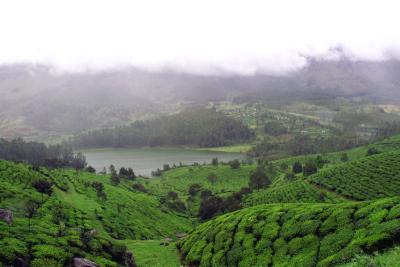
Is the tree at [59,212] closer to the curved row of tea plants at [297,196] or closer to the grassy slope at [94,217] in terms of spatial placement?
the grassy slope at [94,217]

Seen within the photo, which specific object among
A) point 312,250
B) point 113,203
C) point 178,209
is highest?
Answer: point 312,250

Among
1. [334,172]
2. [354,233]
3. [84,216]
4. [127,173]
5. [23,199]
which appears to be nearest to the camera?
[354,233]

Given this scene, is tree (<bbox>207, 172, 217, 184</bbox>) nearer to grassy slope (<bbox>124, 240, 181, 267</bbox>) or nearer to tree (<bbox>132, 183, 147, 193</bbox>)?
tree (<bbox>132, 183, 147, 193</bbox>)

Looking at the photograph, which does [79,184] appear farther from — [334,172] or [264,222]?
[334,172]

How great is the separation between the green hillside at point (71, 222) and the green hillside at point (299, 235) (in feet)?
36.8

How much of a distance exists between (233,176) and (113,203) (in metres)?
98.8

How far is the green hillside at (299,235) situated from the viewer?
83.3 feet

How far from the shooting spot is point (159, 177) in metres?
189

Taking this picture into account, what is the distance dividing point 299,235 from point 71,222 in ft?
112

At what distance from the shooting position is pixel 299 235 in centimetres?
3219

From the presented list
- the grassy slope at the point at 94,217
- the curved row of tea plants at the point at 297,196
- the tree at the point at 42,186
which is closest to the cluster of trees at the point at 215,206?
the curved row of tea plants at the point at 297,196

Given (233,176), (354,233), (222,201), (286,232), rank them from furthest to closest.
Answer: (233,176) < (222,201) < (286,232) < (354,233)

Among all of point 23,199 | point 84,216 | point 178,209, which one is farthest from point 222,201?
point 23,199

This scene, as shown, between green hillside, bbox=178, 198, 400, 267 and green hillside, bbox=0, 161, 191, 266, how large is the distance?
11.2 metres
